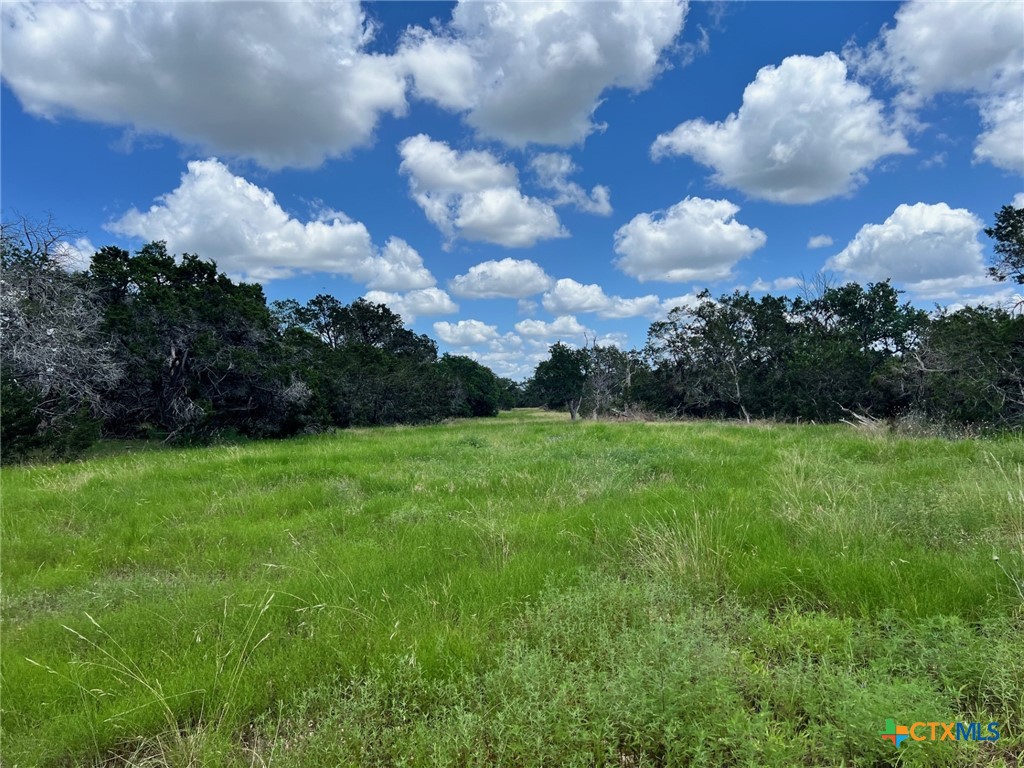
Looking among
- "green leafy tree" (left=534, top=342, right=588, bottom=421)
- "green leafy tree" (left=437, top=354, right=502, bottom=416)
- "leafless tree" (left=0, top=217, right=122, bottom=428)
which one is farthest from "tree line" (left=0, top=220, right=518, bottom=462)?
"green leafy tree" (left=534, top=342, right=588, bottom=421)

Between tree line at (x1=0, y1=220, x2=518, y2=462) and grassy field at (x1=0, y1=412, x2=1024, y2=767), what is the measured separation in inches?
341

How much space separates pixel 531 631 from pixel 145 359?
1806 centimetres

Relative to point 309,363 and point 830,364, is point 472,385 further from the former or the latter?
point 830,364

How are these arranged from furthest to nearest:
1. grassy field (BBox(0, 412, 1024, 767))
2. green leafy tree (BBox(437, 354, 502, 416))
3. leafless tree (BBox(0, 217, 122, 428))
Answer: green leafy tree (BBox(437, 354, 502, 416)), leafless tree (BBox(0, 217, 122, 428)), grassy field (BBox(0, 412, 1024, 767))

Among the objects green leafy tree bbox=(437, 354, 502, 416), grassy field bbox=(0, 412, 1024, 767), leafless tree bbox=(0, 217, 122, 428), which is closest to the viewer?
grassy field bbox=(0, 412, 1024, 767)

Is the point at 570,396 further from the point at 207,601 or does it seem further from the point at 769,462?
the point at 207,601

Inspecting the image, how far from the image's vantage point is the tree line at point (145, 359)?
39.4 feet

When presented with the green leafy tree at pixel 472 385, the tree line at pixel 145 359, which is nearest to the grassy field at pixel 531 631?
the tree line at pixel 145 359

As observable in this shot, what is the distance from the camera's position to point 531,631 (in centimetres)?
307

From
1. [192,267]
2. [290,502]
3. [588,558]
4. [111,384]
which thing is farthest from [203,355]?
[588,558]

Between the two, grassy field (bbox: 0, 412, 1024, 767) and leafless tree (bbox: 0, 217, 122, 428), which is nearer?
grassy field (bbox: 0, 412, 1024, 767)

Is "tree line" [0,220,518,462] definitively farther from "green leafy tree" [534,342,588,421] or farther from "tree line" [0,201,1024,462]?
"green leafy tree" [534,342,588,421]

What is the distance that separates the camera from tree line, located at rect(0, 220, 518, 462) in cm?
1200

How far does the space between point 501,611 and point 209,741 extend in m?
1.77
